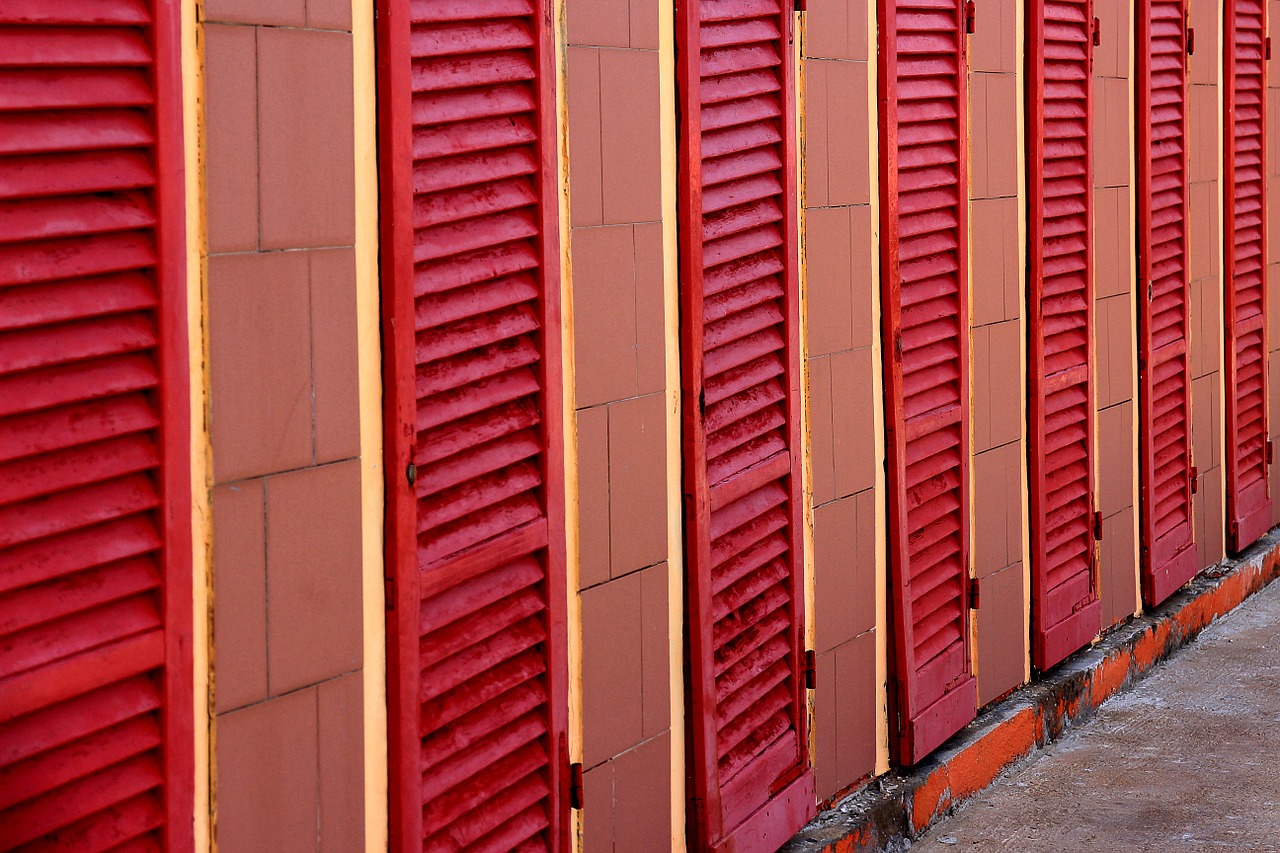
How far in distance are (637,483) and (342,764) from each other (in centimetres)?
106

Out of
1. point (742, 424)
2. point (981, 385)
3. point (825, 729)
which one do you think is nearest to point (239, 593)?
point (742, 424)

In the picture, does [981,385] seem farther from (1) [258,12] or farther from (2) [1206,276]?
(1) [258,12]

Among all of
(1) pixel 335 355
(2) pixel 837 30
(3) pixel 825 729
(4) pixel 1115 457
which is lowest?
(3) pixel 825 729

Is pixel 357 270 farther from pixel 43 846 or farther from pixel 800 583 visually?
pixel 800 583

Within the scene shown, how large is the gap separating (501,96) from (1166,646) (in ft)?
14.3

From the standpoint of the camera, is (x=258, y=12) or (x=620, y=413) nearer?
(x=258, y=12)

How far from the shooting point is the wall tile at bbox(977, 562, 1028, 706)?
17.5 feet

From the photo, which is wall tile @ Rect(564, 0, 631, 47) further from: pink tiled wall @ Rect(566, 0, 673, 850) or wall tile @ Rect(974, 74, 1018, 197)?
wall tile @ Rect(974, 74, 1018, 197)

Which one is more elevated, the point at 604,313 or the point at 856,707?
the point at 604,313

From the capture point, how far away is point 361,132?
9.18 feet

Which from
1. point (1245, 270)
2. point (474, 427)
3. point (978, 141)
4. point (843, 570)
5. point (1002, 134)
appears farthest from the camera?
point (1245, 270)

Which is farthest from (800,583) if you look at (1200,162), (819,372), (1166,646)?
(1200,162)

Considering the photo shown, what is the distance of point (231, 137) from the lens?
99.0 inches

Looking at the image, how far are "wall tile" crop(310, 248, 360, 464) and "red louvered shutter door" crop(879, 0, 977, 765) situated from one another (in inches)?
85.7
